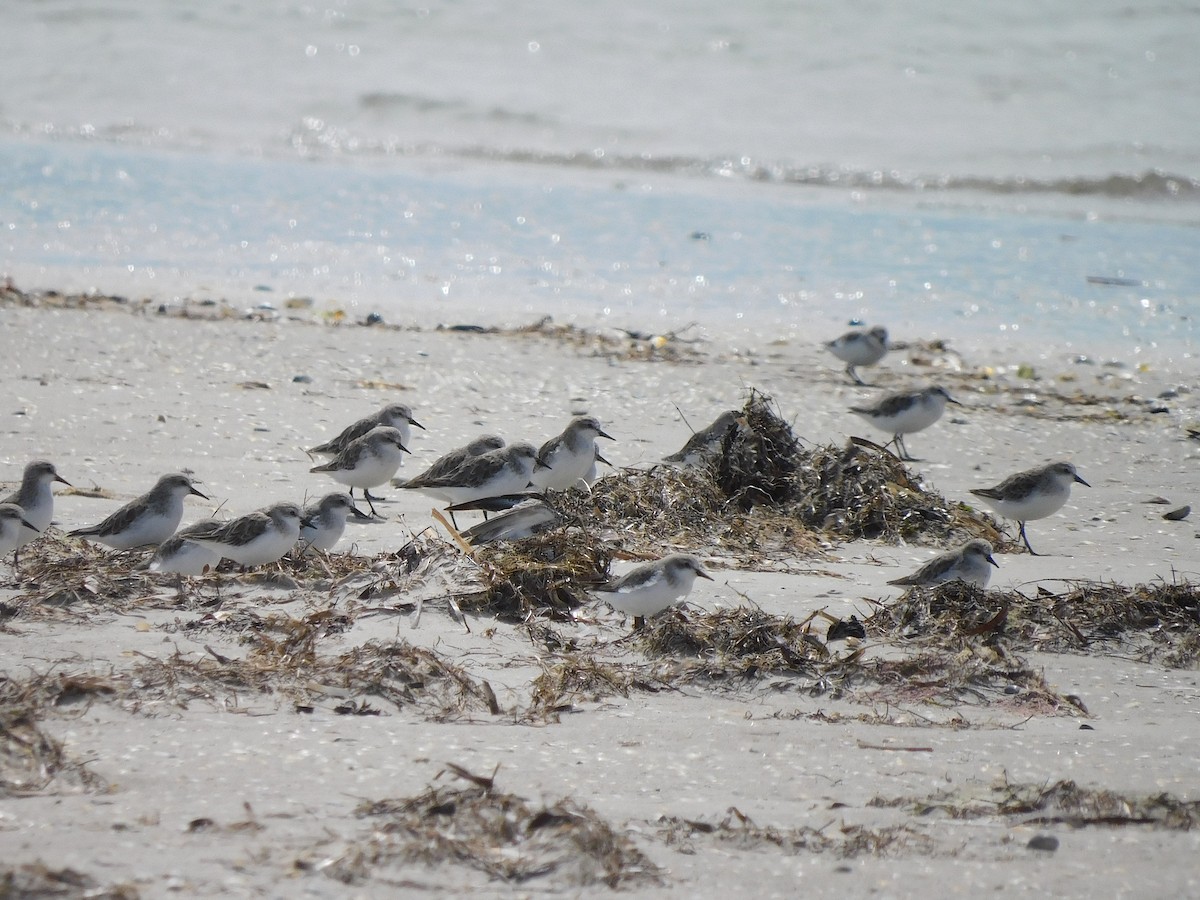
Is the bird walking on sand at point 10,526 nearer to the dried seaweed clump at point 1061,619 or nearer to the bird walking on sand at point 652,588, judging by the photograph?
the bird walking on sand at point 652,588

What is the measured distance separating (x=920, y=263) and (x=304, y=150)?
11.2 meters

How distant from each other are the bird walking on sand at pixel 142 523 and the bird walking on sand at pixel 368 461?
1.31 m

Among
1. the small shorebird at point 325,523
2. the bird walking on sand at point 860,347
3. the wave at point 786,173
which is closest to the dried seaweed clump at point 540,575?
the small shorebird at point 325,523

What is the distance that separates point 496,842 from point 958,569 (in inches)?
120

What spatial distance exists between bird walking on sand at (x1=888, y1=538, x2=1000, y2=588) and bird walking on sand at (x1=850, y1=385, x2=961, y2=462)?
10.3ft

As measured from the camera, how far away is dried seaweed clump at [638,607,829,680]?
506 centimetres

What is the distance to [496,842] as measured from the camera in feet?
11.8

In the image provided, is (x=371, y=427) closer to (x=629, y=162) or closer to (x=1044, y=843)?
(x=1044, y=843)

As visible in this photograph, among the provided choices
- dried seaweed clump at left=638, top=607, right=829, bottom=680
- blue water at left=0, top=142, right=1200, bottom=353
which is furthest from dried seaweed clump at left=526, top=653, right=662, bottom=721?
blue water at left=0, top=142, right=1200, bottom=353

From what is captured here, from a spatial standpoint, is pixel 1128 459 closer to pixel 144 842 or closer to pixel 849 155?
pixel 144 842

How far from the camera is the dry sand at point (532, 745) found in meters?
3.49

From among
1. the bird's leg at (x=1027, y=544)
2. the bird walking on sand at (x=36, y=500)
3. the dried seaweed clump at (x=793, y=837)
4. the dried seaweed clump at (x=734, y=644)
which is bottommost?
the bird's leg at (x=1027, y=544)

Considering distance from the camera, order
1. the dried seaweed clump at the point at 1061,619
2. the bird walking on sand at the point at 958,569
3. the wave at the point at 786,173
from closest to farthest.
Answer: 1. the dried seaweed clump at the point at 1061,619
2. the bird walking on sand at the point at 958,569
3. the wave at the point at 786,173

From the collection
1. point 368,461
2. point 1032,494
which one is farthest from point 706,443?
point 368,461
